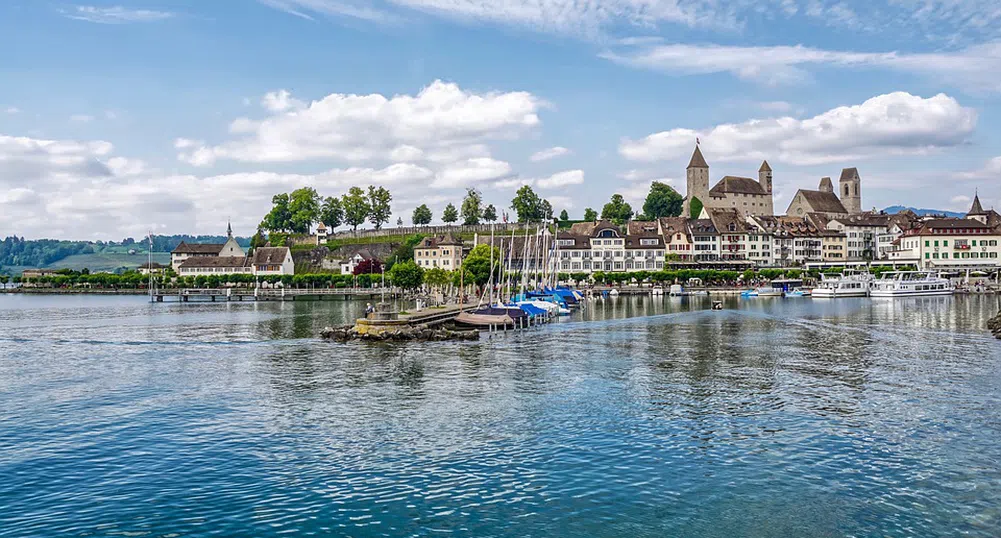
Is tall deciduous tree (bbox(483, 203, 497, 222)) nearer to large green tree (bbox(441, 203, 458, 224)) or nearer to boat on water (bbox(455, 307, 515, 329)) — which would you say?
large green tree (bbox(441, 203, 458, 224))

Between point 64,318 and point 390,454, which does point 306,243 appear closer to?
point 64,318

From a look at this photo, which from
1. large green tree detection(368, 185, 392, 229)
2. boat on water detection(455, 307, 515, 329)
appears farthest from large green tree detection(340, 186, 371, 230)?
boat on water detection(455, 307, 515, 329)

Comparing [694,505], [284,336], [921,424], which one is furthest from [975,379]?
[284,336]

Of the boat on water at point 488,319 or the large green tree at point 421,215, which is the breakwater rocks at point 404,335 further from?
the large green tree at point 421,215

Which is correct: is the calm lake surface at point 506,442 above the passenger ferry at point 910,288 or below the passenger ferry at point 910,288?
below

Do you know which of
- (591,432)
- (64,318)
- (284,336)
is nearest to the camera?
(591,432)

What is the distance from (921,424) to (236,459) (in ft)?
80.6

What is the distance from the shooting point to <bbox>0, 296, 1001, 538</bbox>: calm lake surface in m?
20.3

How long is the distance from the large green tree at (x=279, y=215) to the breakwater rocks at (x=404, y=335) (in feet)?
446

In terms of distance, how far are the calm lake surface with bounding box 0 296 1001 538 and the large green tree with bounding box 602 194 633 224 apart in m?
134

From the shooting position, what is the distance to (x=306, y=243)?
18900cm

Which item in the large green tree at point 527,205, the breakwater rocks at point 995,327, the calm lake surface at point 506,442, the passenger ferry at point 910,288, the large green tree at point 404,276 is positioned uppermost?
the large green tree at point 527,205

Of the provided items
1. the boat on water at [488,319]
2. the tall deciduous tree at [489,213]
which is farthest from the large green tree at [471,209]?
the boat on water at [488,319]

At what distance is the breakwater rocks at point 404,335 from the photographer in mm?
60787
